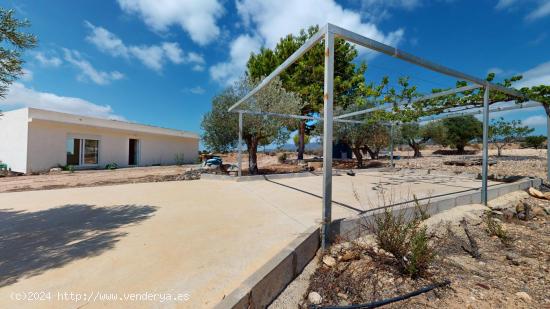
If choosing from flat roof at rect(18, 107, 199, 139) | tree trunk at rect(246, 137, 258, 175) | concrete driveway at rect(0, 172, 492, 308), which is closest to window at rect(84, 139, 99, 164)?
flat roof at rect(18, 107, 199, 139)

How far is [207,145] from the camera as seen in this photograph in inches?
400

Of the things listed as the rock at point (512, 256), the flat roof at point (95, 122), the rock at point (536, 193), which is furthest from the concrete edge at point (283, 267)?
the flat roof at point (95, 122)

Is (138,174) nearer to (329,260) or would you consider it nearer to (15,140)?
(15,140)

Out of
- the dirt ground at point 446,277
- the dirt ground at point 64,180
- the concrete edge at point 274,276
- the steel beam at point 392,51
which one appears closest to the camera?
the concrete edge at point 274,276

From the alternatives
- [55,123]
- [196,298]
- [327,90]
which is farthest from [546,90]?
[55,123]

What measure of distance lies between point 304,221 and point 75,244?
8.16 ft

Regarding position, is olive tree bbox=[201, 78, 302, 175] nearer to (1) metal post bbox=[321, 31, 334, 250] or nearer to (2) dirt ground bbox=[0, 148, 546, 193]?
(2) dirt ground bbox=[0, 148, 546, 193]

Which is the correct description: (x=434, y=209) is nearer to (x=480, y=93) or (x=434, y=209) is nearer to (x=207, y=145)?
(x=480, y=93)

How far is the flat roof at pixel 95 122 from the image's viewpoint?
33.2ft

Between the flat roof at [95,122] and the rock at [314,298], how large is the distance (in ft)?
43.9

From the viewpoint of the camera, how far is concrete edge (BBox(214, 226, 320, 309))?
1.44 m

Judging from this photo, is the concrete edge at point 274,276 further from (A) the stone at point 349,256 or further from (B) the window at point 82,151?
(B) the window at point 82,151

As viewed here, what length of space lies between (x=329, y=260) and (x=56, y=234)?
3.03 metres

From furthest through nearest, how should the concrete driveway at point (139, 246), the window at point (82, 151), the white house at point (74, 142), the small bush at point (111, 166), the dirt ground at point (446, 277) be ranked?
the small bush at point (111, 166)
the window at point (82, 151)
the white house at point (74, 142)
the dirt ground at point (446, 277)
the concrete driveway at point (139, 246)
